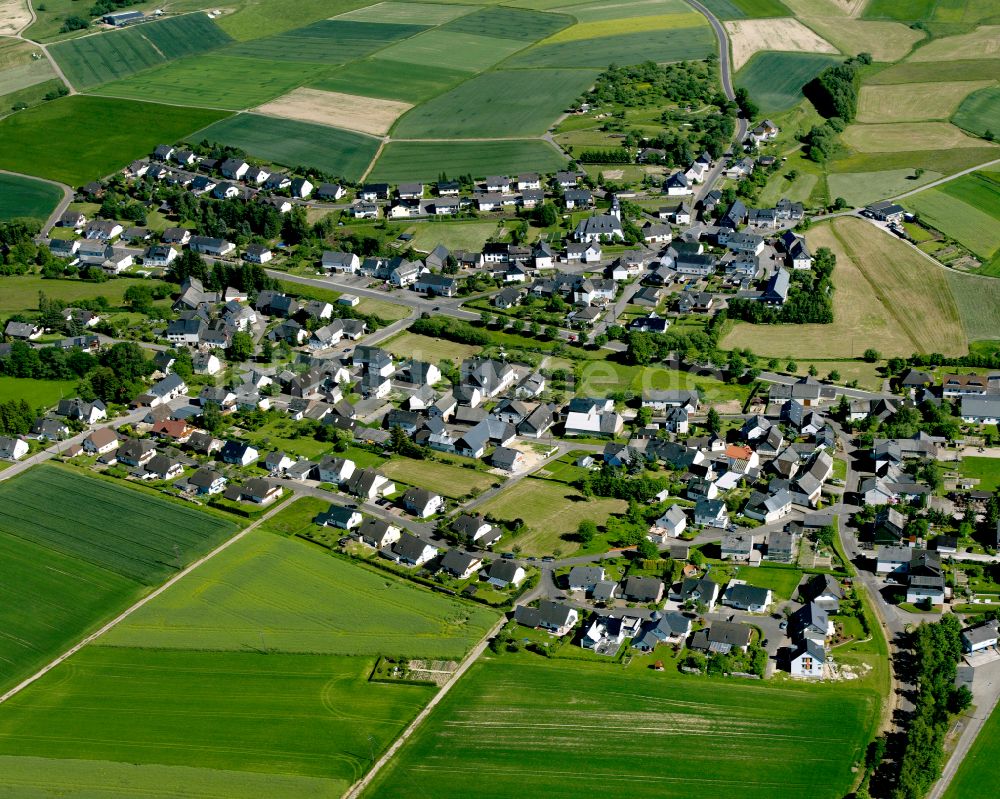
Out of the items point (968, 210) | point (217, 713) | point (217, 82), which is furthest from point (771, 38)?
point (217, 713)

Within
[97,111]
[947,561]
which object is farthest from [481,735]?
[97,111]

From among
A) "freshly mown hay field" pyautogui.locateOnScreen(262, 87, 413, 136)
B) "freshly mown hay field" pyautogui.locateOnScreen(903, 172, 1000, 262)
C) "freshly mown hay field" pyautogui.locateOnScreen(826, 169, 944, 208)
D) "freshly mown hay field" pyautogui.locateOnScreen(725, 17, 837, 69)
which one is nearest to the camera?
"freshly mown hay field" pyautogui.locateOnScreen(903, 172, 1000, 262)

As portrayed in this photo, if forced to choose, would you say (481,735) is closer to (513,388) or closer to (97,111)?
(513,388)

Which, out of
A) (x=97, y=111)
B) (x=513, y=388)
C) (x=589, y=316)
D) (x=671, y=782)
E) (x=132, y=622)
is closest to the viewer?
(x=671, y=782)

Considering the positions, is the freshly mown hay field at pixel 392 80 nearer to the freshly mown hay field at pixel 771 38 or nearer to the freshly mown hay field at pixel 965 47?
the freshly mown hay field at pixel 771 38

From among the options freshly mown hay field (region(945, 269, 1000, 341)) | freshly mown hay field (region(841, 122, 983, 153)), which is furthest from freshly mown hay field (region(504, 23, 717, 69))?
freshly mown hay field (region(945, 269, 1000, 341))

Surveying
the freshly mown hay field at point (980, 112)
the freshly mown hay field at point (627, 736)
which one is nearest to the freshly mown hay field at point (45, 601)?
the freshly mown hay field at point (627, 736)

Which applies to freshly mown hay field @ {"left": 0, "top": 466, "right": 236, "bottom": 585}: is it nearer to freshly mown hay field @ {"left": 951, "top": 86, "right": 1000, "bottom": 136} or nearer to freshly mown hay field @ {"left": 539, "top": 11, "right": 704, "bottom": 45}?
freshly mown hay field @ {"left": 951, "top": 86, "right": 1000, "bottom": 136}
